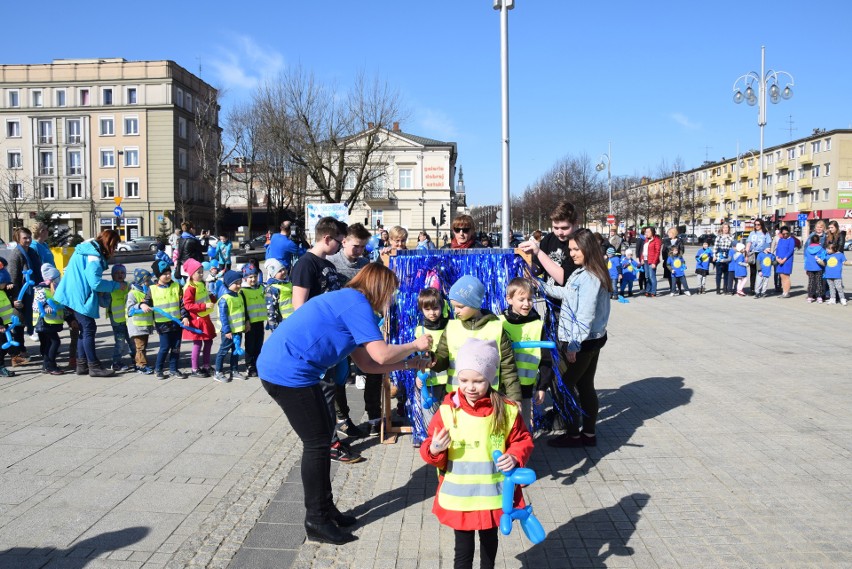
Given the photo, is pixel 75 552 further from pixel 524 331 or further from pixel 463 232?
pixel 463 232

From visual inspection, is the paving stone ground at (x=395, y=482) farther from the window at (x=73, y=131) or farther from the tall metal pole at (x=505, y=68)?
the window at (x=73, y=131)

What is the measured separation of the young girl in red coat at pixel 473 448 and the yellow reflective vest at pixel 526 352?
62.1 inches

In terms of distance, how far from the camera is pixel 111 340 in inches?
440

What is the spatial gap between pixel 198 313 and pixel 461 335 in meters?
4.93

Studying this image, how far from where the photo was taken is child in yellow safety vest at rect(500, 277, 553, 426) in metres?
4.89

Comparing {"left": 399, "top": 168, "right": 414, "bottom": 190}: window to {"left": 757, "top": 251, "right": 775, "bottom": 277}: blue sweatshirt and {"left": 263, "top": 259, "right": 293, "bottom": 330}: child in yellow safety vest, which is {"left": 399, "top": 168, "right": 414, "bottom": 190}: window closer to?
{"left": 757, "top": 251, "right": 775, "bottom": 277}: blue sweatshirt

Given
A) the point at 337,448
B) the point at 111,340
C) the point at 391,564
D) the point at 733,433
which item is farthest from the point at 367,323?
the point at 111,340

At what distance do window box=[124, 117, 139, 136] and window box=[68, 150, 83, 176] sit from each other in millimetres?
5124

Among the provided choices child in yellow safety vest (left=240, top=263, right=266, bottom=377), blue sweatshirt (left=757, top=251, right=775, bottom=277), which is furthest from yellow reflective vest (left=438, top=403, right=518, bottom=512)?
blue sweatshirt (left=757, top=251, right=775, bottom=277)

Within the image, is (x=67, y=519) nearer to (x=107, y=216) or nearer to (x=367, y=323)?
(x=367, y=323)

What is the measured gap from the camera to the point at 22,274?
382 inches

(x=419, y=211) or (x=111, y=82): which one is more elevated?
(x=111, y=82)

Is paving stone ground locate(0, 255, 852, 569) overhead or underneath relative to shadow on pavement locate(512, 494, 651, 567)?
overhead

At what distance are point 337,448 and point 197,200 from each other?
64.7 m
